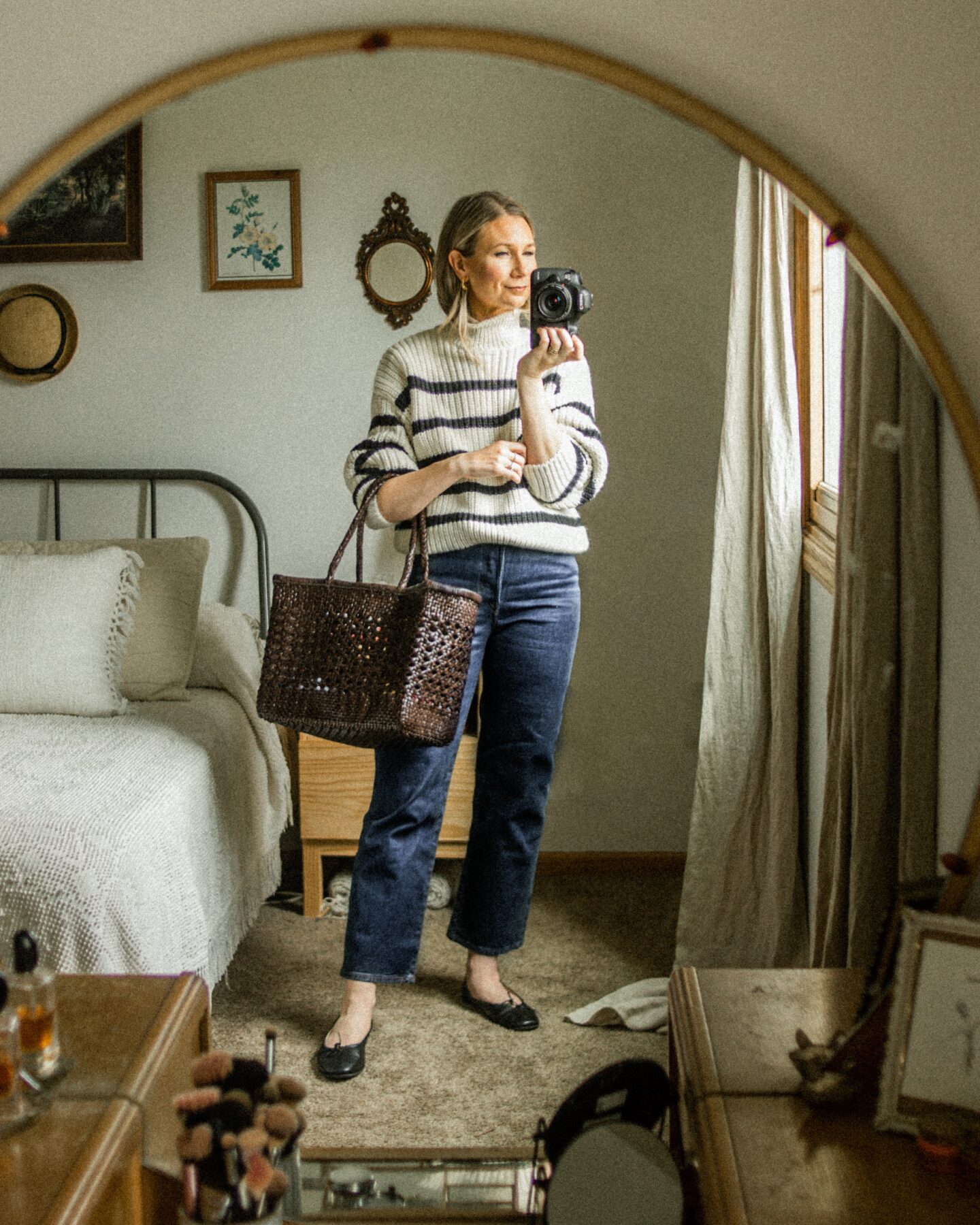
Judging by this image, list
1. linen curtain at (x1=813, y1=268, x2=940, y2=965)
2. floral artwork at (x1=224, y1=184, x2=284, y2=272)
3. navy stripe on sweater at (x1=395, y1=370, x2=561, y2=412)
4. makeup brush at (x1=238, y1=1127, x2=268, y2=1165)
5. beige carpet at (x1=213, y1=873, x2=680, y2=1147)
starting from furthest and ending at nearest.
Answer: floral artwork at (x1=224, y1=184, x2=284, y2=272) → navy stripe on sweater at (x1=395, y1=370, x2=561, y2=412) → beige carpet at (x1=213, y1=873, x2=680, y2=1147) → linen curtain at (x1=813, y1=268, x2=940, y2=965) → makeup brush at (x1=238, y1=1127, x2=268, y2=1165)

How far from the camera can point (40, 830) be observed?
3.41 ft

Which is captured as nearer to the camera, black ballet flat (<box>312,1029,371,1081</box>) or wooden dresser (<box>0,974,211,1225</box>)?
wooden dresser (<box>0,974,211,1225</box>)

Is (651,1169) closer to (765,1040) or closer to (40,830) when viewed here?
(765,1040)

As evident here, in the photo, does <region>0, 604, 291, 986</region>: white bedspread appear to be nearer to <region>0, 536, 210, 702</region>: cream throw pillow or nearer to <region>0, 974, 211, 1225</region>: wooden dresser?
<region>0, 536, 210, 702</region>: cream throw pillow

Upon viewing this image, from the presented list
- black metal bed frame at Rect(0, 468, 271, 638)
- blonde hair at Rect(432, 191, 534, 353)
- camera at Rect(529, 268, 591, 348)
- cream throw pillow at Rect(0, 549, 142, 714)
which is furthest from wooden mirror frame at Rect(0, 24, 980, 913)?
black metal bed frame at Rect(0, 468, 271, 638)

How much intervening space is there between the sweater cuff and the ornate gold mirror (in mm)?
532

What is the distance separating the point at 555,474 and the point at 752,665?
463 mm

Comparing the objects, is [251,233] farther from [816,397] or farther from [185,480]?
[816,397]

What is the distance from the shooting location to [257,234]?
1711mm

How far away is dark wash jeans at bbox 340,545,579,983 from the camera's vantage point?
53.8 inches

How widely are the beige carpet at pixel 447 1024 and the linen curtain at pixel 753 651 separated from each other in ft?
0.40

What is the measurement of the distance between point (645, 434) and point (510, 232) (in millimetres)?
801

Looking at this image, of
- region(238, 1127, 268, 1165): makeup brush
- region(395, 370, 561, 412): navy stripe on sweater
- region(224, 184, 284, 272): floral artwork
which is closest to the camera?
region(238, 1127, 268, 1165): makeup brush

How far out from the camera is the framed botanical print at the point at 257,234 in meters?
1.62
